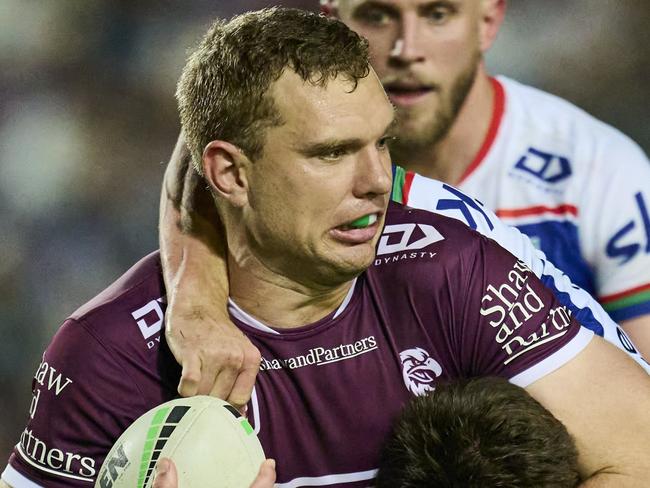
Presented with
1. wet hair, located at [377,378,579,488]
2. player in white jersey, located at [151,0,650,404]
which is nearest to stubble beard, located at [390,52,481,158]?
player in white jersey, located at [151,0,650,404]

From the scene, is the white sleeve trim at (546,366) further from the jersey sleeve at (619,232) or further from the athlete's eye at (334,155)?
the jersey sleeve at (619,232)

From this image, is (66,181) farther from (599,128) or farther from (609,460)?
(609,460)

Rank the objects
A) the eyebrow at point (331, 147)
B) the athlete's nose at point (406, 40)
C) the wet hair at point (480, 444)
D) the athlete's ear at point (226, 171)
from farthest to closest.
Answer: the athlete's nose at point (406, 40) < the athlete's ear at point (226, 171) < the eyebrow at point (331, 147) < the wet hair at point (480, 444)

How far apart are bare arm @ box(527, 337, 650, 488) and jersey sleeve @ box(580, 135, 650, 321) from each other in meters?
1.26

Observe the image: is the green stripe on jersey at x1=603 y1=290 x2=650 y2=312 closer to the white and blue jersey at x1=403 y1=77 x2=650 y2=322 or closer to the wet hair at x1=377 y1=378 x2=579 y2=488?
the white and blue jersey at x1=403 y1=77 x2=650 y2=322

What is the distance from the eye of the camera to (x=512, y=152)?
11.6 ft

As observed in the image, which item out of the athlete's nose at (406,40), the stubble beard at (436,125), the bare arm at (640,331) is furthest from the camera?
the stubble beard at (436,125)

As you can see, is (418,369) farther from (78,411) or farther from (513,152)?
(513,152)

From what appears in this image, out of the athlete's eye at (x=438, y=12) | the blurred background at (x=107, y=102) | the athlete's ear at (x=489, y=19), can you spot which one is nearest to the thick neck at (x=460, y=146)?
the athlete's ear at (x=489, y=19)

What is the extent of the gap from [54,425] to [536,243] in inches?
67.9

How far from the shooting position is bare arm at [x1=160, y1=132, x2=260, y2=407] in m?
1.88

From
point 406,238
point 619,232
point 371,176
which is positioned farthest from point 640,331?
point 371,176

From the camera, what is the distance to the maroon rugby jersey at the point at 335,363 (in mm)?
2025

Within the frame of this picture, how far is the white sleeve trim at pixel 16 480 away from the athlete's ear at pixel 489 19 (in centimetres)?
201
